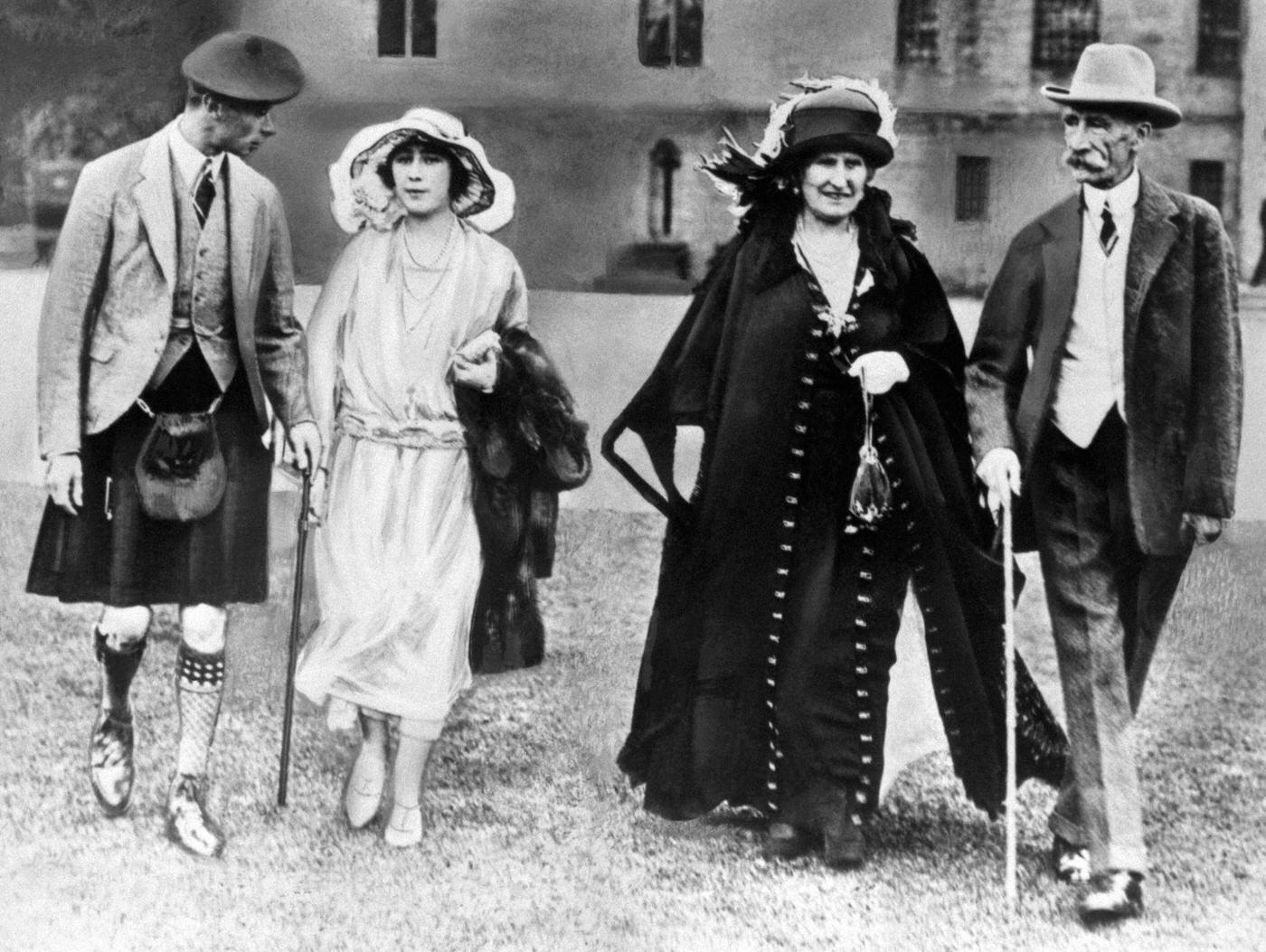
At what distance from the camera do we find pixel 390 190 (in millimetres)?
4637

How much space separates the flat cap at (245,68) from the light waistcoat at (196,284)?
0.25 m

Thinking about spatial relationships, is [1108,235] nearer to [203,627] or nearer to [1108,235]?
[1108,235]

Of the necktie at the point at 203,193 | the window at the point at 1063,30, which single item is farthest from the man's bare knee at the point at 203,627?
the window at the point at 1063,30

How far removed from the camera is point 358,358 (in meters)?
4.64

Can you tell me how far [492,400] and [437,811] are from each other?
1.08m

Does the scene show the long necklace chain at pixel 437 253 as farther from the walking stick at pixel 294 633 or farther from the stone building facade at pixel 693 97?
the walking stick at pixel 294 633

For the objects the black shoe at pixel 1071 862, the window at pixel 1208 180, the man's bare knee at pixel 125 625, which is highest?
the window at pixel 1208 180

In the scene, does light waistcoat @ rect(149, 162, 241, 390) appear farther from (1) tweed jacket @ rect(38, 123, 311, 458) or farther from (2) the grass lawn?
(2) the grass lawn

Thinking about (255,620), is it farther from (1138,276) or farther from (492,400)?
(1138,276)

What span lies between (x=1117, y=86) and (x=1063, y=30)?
0.78 ft

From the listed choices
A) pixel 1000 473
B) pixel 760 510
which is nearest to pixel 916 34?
pixel 1000 473

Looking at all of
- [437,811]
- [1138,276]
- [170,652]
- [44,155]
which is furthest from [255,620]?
[1138,276]

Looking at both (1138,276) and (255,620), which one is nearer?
(1138,276)

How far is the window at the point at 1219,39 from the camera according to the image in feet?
15.2
